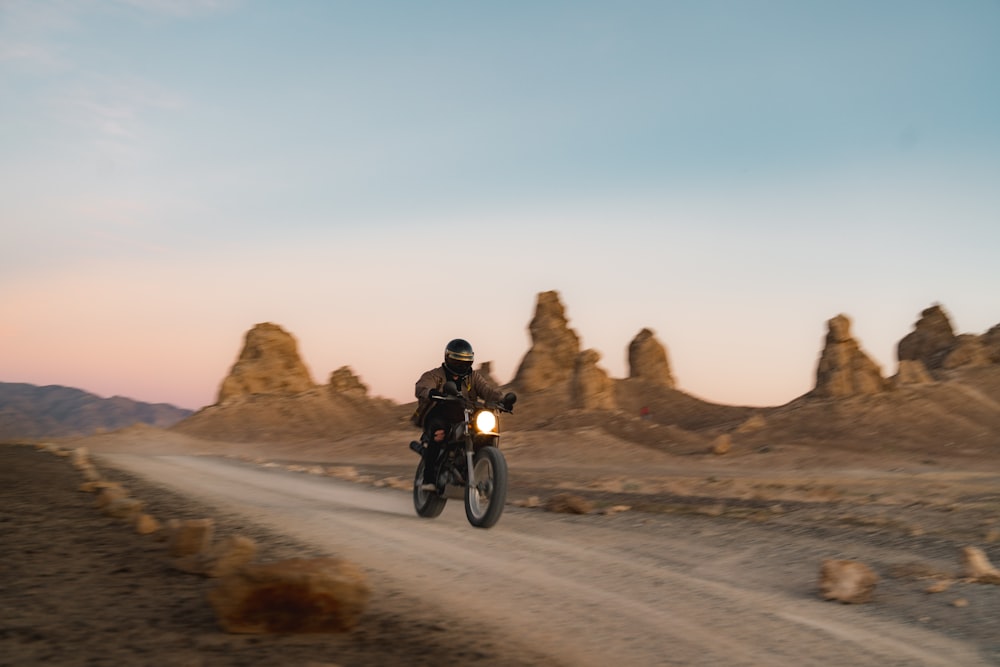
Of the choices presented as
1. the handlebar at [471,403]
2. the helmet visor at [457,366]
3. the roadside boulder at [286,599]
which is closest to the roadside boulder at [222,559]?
the roadside boulder at [286,599]

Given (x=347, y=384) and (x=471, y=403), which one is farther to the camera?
(x=347, y=384)

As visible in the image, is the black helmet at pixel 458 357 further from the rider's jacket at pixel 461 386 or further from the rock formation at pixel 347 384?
the rock formation at pixel 347 384

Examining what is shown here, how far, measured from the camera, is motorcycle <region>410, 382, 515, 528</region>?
10.6 metres

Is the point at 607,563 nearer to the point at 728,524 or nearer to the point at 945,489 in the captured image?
the point at 728,524

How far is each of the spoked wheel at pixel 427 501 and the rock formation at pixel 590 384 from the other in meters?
76.1

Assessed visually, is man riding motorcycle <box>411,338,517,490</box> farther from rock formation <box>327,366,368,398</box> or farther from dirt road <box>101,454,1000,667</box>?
rock formation <box>327,366,368,398</box>

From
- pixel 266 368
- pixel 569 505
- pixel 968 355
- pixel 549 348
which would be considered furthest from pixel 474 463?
pixel 266 368

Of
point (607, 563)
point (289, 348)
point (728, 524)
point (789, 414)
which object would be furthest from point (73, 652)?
point (289, 348)

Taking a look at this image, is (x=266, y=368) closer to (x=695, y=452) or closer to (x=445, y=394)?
(x=695, y=452)

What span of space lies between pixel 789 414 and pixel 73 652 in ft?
256

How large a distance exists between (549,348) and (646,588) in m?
108

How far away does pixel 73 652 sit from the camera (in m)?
4.41

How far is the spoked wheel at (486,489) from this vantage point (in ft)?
34.4

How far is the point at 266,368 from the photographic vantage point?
117938 millimetres
